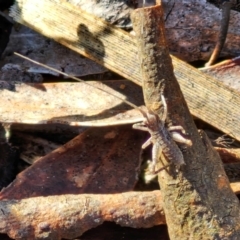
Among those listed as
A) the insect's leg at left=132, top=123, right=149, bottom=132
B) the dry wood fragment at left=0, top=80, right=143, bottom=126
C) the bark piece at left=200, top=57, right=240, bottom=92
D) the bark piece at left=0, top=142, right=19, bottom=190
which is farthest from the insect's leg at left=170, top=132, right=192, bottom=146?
the bark piece at left=0, top=142, right=19, bottom=190

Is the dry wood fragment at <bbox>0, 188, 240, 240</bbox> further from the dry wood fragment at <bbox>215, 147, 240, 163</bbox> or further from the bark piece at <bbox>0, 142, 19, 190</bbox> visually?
the dry wood fragment at <bbox>215, 147, 240, 163</bbox>

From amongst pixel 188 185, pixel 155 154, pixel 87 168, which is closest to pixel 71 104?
pixel 87 168

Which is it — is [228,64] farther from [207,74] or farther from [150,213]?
[150,213]

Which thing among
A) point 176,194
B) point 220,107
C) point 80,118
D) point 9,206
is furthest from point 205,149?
point 9,206

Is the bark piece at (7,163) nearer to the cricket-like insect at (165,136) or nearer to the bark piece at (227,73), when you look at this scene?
the cricket-like insect at (165,136)

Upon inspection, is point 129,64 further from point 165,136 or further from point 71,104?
point 165,136
